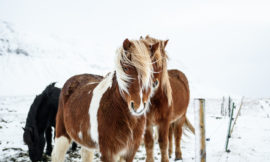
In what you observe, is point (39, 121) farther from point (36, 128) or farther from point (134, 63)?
point (134, 63)

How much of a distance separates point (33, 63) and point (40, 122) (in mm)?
59109

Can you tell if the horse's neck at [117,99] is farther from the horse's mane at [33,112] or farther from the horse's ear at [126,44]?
the horse's mane at [33,112]

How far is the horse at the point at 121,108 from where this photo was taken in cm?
197

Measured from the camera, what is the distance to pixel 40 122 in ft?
16.4

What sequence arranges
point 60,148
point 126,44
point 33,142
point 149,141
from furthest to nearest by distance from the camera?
point 33,142
point 149,141
point 60,148
point 126,44

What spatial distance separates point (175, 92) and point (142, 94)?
2538mm

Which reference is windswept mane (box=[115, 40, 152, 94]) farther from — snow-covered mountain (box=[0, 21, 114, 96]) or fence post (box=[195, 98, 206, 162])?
snow-covered mountain (box=[0, 21, 114, 96])

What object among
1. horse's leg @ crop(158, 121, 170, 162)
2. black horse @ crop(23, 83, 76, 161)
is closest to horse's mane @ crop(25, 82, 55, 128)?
black horse @ crop(23, 83, 76, 161)

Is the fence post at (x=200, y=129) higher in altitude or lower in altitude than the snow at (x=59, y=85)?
higher

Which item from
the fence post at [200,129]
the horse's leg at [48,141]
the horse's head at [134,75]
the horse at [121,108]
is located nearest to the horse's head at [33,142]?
the horse's leg at [48,141]

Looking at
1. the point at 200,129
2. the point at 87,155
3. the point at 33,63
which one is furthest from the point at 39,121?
the point at 33,63

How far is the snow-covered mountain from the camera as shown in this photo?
4491 centimetres

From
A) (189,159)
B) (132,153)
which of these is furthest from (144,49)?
(189,159)

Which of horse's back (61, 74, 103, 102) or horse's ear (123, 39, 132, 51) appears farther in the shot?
horse's back (61, 74, 103, 102)
